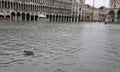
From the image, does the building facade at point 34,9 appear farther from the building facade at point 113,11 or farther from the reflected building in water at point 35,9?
the building facade at point 113,11

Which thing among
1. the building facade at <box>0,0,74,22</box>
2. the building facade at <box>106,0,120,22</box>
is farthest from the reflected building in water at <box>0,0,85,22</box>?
the building facade at <box>106,0,120,22</box>

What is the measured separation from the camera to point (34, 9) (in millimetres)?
108000

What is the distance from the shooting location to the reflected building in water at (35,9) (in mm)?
89688

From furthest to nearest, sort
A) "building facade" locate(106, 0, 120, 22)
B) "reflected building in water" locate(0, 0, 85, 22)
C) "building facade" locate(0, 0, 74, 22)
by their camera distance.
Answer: "building facade" locate(106, 0, 120, 22) → "reflected building in water" locate(0, 0, 85, 22) → "building facade" locate(0, 0, 74, 22)

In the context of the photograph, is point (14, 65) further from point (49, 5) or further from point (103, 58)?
point (49, 5)

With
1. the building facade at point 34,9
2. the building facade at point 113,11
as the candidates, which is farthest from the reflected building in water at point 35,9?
the building facade at point 113,11

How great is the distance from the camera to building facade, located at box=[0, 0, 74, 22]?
89562 millimetres

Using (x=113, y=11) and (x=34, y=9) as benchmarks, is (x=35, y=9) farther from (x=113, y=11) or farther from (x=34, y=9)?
(x=113, y=11)

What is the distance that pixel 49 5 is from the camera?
407 feet

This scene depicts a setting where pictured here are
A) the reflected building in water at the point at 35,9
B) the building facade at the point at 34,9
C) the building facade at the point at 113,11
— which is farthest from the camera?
the building facade at the point at 113,11

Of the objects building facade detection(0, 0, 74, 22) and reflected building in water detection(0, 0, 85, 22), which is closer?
building facade detection(0, 0, 74, 22)

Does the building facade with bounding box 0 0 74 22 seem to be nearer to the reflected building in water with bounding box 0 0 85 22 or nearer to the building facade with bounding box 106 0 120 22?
the reflected building in water with bounding box 0 0 85 22

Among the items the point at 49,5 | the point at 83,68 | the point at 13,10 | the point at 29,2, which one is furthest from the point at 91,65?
the point at 49,5

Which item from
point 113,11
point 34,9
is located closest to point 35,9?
point 34,9
